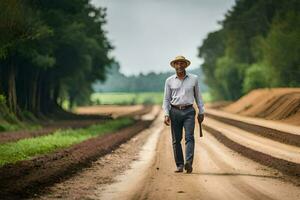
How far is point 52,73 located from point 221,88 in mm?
67479

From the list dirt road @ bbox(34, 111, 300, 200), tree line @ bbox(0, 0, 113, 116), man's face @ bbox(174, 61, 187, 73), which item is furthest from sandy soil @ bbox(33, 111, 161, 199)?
tree line @ bbox(0, 0, 113, 116)

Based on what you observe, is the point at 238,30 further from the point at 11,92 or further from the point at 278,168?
the point at 278,168

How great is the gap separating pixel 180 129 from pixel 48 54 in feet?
103

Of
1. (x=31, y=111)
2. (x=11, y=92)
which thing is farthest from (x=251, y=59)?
(x=11, y=92)

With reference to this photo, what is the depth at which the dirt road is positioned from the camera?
1045cm

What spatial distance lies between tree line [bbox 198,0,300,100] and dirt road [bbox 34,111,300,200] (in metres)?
40.8

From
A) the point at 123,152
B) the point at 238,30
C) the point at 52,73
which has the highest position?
the point at 238,30

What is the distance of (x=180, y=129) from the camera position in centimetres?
1429

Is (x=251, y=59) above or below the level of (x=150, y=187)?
above

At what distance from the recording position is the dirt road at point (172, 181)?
10.5m

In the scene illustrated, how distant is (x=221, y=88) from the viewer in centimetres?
12156

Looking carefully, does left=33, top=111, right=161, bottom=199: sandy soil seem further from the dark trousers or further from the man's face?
the man's face

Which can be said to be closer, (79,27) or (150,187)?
(150,187)

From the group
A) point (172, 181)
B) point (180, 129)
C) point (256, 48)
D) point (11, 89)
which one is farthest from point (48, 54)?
point (256, 48)
